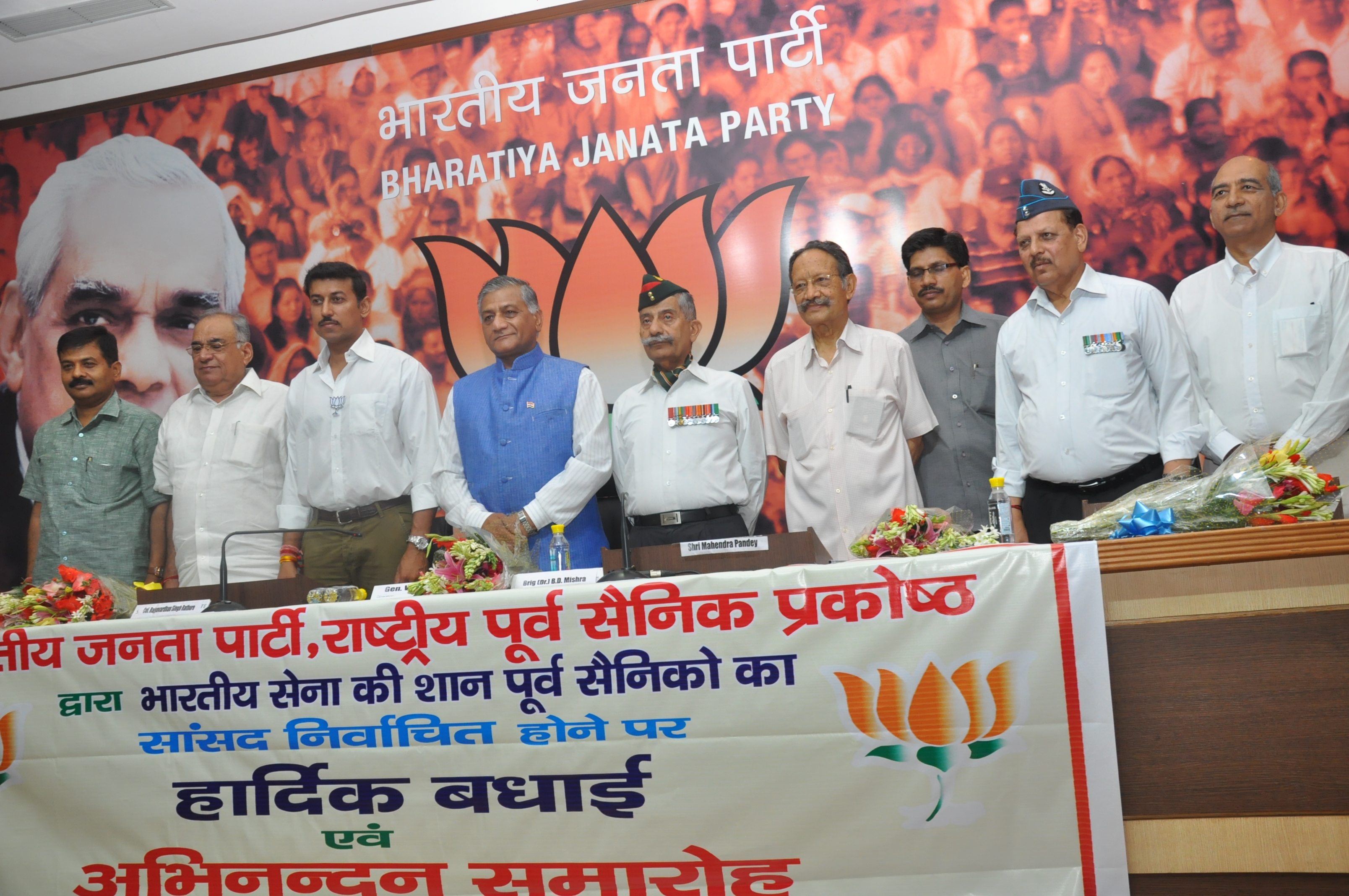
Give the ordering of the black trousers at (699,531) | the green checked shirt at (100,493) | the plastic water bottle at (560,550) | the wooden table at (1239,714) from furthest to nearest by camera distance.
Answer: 1. the green checked shirt at (100,493)
2. the black trousers at (699,531)
3. the plastic water bottle at (560,550)
4. the wooden table at (1239,714)

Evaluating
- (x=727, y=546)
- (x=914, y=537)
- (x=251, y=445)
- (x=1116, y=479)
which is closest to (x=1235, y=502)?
(x=914, y=537)

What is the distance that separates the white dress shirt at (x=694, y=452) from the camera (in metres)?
3.99

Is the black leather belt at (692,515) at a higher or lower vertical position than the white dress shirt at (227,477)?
lower

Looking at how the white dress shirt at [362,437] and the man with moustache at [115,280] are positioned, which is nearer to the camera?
the white dress shirt at [362,437]

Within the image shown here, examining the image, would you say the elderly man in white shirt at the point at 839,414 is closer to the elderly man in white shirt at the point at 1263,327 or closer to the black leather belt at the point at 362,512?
the elderly man in white shirt at the point at 1263,327

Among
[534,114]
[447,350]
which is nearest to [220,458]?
[447,350]

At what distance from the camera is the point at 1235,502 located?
2.32 meters

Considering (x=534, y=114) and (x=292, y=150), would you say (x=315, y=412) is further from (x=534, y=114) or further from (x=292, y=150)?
(x=534, y=114)

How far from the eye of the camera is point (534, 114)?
463 cm

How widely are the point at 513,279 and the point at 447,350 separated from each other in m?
0.42

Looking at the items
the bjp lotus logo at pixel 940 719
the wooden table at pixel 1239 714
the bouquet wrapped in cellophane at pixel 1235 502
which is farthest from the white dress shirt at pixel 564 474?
the wooden table at pixel 1239 714

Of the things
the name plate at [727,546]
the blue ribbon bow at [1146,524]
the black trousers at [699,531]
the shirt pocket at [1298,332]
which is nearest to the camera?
the blue ribbon bow at [1146,524]

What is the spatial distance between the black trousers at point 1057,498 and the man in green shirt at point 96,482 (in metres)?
3.54

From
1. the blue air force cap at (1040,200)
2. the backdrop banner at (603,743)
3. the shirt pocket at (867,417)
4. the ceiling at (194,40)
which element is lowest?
the backdrop banner at (603,743)
